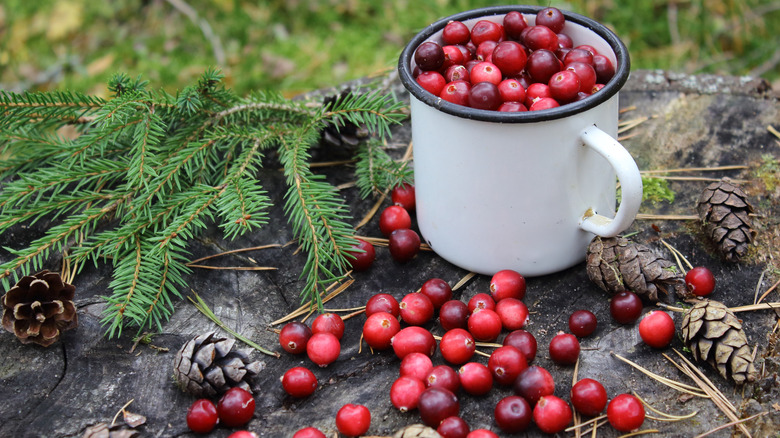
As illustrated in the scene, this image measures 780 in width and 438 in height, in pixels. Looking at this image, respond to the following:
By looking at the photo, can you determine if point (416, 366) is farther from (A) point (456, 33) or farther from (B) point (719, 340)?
(A) point (456, 33)

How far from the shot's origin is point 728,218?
2.39 m

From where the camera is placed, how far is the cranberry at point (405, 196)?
2.78 metres

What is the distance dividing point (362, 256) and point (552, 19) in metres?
1.11

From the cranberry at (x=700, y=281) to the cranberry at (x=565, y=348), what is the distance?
504mm

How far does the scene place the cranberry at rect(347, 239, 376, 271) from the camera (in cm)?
246

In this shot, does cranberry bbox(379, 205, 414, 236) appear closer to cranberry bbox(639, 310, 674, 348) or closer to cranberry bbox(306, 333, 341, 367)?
cranberry bbox(306, 333, 341, 367)

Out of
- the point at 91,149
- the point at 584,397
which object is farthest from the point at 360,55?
the point at 584,397

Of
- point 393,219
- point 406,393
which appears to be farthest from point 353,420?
point 393,219

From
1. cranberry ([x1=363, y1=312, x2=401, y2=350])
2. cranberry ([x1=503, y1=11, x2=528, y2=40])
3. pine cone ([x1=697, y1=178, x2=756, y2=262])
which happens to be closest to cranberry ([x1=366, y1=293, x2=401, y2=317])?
cranberry ([x1=363, y1=312, x2=401, y2=350])

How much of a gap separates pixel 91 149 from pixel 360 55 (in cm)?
272

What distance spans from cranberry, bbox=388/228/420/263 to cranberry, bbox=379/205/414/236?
0.12 metres

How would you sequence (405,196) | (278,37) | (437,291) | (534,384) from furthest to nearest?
(278,37)
(405,196)
(437,291)
(534,384)

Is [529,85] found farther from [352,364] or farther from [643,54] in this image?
[643,54]

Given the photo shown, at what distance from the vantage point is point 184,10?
520 cm
